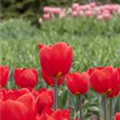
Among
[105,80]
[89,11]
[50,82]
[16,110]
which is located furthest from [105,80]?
[89,11]

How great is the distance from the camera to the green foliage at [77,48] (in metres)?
2.98

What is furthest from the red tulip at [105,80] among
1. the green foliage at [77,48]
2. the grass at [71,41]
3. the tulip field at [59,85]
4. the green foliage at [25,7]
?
the green foliage at [25,7]

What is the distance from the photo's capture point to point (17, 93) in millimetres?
1538

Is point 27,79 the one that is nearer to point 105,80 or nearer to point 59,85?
point 59,85

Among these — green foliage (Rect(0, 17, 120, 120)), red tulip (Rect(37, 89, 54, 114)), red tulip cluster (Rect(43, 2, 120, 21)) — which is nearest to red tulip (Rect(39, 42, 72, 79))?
red tulip (Rect(37, 89, 54, 114))

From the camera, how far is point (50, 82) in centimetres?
210

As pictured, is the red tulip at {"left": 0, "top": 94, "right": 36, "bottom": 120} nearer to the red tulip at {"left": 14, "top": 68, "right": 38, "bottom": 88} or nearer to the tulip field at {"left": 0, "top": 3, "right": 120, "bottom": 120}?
the tulip field at {"left": 0, "top": 3, "right": 120, "bottom": 120}

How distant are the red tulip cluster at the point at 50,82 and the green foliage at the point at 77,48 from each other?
67 cm

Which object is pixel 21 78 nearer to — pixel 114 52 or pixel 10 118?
pixel 10 118

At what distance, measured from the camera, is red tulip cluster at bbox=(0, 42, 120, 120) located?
132 centimetres

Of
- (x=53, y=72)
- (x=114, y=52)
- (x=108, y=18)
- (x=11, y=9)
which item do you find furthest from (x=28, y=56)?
(x=11, y=9)

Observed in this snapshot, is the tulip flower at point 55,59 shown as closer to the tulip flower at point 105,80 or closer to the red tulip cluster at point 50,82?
the red tulip cluster at point 50,82

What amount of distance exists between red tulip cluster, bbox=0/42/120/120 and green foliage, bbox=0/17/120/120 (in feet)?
2.21

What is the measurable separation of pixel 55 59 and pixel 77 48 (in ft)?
10.6
